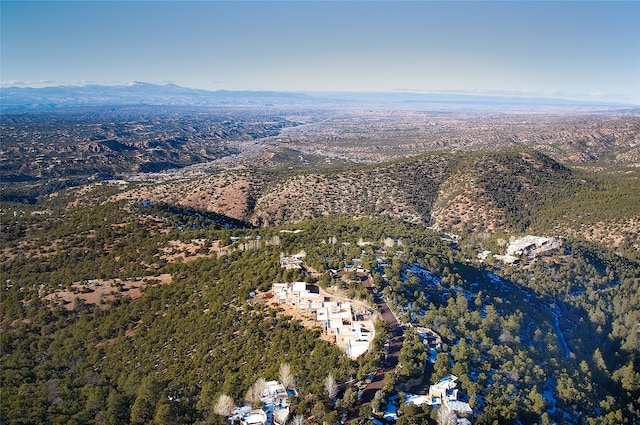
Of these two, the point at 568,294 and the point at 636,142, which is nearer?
the point at 568,294

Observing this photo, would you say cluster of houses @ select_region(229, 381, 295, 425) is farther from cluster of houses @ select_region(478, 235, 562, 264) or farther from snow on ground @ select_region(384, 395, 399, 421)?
cluster of houses @ select_region(478, 235, 562, 264)

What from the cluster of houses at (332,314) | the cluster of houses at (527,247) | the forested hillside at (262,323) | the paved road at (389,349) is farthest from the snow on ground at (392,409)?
the cluster of houses at (527,247)

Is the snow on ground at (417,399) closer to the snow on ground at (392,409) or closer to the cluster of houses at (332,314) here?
the snow on ground at (392,409)

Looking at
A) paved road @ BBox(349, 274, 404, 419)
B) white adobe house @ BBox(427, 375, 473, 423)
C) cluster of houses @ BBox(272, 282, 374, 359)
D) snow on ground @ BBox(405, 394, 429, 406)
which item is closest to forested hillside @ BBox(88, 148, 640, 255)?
cluster of houses @ BBox(272, 282, 374, 359)

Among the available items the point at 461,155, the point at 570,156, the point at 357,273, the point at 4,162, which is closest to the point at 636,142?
the point at 570,156

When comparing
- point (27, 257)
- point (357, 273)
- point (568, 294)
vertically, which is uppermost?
point (357, 273)

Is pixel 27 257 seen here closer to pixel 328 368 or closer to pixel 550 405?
pixel 328 368

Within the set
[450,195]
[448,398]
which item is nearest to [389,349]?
[448,398]
